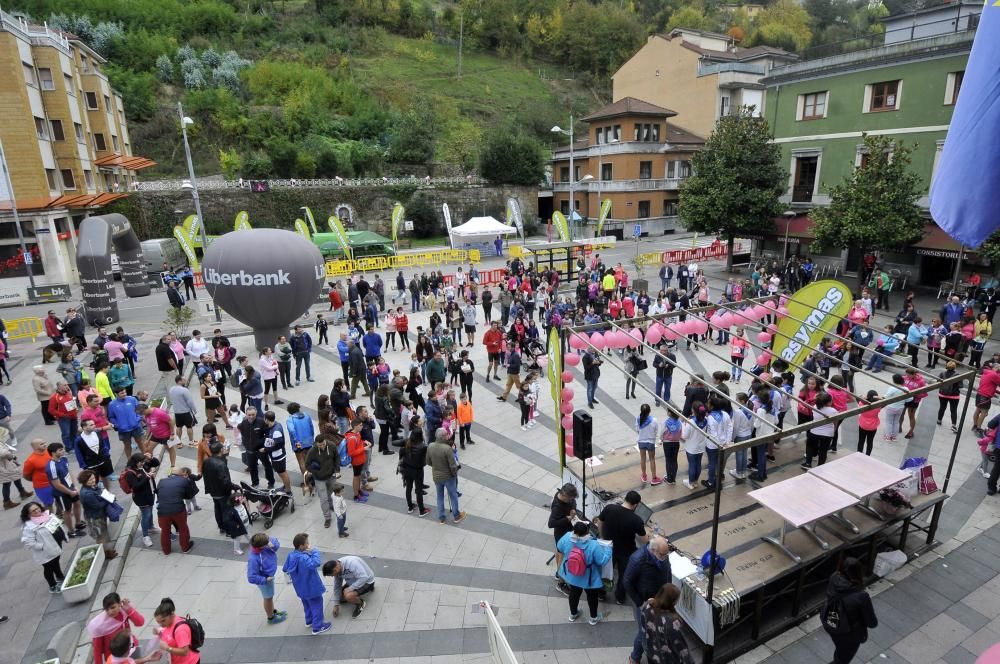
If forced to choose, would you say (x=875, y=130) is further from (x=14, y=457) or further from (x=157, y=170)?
(x=157, y=170)

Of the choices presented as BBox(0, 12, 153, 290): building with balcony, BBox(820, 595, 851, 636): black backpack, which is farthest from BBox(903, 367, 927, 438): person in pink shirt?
BBox(0, 12, 153, 290): building with balcony

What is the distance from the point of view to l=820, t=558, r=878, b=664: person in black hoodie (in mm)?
5422

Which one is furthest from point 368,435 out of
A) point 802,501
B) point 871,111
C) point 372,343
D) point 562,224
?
point 871,111

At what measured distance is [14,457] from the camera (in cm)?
920

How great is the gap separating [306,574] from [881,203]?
22.4m

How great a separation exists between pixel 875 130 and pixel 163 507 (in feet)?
92.0

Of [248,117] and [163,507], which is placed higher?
[248,117]

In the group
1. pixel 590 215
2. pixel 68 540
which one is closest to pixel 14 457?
pixel 68 540

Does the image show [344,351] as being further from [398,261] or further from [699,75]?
[699,75]

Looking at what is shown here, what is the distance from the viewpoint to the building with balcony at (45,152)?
1157 inches

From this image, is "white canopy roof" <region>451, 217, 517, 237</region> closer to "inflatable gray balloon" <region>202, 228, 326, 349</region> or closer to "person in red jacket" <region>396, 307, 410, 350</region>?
"person in red jacket" <region>396, 307, 410, 350</region>

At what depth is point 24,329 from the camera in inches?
851

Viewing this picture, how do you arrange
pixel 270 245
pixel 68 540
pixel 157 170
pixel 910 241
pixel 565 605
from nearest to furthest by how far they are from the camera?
pixel 565 605 → pixel 68 540 → pixel 270 245 → pixel 910 241 → pixel 157 170

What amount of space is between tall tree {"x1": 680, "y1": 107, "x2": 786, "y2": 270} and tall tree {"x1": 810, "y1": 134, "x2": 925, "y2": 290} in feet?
15.5
